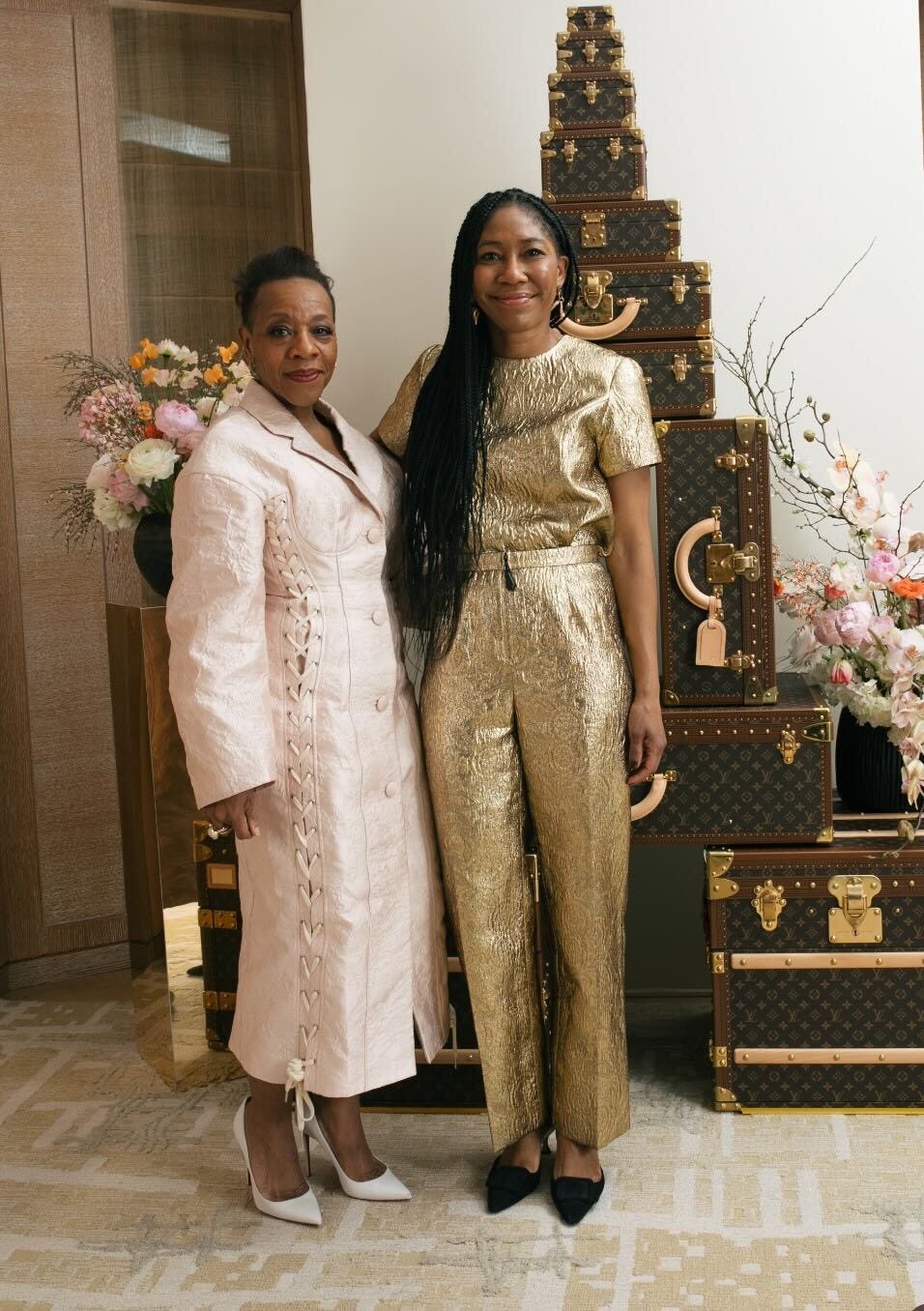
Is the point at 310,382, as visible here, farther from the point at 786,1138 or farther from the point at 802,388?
the point at 786,1138

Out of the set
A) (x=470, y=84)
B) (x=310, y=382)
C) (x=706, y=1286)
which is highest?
(x=470, y=84)

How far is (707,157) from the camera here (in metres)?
3.04

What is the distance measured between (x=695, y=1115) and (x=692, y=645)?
0.91m

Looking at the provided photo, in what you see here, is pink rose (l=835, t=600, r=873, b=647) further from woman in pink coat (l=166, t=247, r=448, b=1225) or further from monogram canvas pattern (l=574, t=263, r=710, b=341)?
woman in pink coat (l=166, t=247, r=448, b=1225)

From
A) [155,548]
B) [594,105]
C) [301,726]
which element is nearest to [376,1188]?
[301,726]

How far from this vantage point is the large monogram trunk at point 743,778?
259 cm

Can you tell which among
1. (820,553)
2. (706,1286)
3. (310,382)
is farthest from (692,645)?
(706,1286)

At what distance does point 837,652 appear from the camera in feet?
9.08

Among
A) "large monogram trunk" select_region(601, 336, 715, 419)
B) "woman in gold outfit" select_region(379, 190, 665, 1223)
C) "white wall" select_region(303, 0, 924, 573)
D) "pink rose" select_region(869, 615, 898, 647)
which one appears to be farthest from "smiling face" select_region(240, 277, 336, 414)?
"pink rose" select_region(869, 615, 898, 647)

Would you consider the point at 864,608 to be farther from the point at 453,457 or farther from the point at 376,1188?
the point at 376,1188

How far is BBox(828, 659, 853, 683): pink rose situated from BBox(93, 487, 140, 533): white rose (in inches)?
57.7

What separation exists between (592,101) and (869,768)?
4.75ft

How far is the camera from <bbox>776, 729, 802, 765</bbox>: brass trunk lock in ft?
8.47

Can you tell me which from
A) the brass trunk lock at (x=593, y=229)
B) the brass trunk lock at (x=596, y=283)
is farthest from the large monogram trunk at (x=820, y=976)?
the brass trunk lock at (x=593, y=229)
